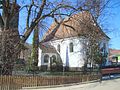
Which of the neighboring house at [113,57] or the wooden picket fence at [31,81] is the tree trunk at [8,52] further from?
the neighboring house at [113,57]

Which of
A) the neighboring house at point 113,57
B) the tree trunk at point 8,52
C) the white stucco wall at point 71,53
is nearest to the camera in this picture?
the tree trunk at point 8,52

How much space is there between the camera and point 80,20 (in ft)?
113

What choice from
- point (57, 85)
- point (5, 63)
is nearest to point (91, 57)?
point (57, 85)

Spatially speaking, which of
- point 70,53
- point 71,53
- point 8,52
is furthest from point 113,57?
point 8,52

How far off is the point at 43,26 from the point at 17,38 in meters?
5.56

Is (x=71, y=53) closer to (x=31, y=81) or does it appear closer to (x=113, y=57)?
(x=113, y=57)

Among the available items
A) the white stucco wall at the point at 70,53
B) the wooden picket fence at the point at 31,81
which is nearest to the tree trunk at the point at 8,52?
the wooden picket fence at the point at 31,81

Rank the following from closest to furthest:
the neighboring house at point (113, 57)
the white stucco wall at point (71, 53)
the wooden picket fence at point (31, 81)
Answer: the wooden picket fence at point (31, 81), the white stucco wall at point (71, 53), the neighboring house at point (113, 57)

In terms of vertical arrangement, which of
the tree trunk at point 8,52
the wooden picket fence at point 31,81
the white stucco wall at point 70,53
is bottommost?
the wooden picket fence at point 31,81

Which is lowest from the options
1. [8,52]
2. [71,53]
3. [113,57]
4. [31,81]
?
[31,81]

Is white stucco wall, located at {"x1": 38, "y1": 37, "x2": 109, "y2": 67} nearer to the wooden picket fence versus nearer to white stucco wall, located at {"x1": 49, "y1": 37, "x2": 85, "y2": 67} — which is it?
white stucco wall, located at {"x1": 49, "y1": 37, "x2": 85, "y2": 67}

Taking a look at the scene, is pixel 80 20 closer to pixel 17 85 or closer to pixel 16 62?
pixel 16 62

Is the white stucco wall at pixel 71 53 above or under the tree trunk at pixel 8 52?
above

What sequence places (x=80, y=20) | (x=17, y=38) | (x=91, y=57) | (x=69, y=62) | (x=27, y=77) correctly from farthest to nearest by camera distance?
1. (x=69, y=62)
2. (x=91, y=57)
3. (x=80, y=20)
4. (x=17, y=38)
5. (x=27, y=77)
